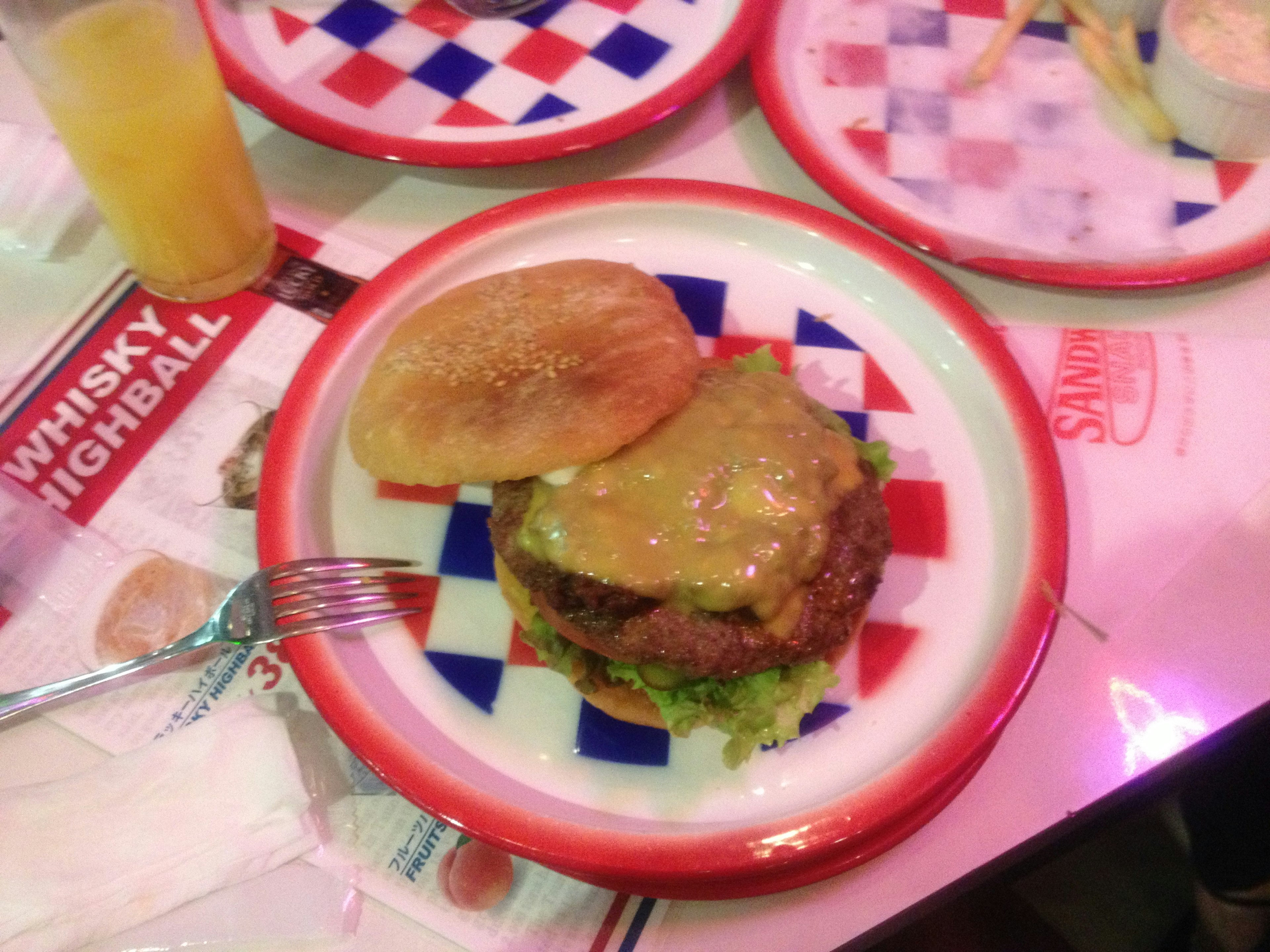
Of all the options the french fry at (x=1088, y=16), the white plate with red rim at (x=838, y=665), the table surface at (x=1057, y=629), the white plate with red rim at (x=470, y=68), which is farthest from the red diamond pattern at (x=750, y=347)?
the french fry at (x=1088, y=16)

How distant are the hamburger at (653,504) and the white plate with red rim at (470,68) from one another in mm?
804

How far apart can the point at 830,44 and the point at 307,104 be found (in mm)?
1456

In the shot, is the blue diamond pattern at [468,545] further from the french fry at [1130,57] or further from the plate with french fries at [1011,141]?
the french fry at [1130,57]

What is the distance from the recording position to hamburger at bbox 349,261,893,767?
1228mm

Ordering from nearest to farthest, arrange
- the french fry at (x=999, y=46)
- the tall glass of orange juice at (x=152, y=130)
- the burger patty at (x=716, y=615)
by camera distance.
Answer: the burger patty at (x=716, y=615)
the tall glass of orange juice at (x=152, y=130)
the french fry at (x=999, y=46)

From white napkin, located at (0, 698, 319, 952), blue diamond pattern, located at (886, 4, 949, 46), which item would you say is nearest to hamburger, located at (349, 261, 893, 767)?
white napkin, located at (0, 698, 319, 952)

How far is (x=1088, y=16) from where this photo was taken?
224 cm

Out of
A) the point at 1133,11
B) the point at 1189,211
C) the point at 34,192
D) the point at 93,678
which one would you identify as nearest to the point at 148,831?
the point at 93,678

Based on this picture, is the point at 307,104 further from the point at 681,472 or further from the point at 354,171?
the point at 681,472

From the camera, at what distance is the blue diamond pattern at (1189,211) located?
1.94 m

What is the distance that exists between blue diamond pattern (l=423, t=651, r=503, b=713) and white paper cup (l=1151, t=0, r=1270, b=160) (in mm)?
2136

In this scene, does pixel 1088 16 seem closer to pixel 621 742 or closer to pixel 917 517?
pixel 917 517

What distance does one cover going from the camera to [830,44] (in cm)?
229

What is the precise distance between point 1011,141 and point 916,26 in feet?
1.73
